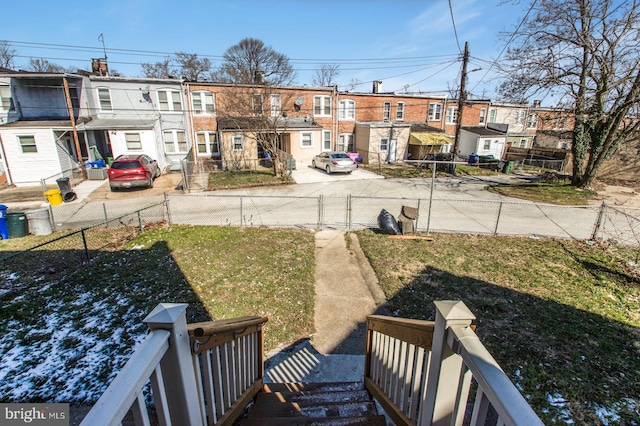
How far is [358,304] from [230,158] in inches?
752

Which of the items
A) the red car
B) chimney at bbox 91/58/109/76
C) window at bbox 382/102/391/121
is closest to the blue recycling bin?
the red car

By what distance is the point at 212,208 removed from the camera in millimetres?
14172

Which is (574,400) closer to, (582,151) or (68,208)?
(68,208)

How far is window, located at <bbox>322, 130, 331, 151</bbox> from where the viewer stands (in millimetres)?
27269

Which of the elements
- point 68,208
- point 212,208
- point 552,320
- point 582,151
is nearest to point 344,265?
point 552,320

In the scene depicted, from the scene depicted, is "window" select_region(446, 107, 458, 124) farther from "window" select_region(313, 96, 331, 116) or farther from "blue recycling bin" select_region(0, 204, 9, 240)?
"blue recycling bin" select_region(0, 204, 9, 240)

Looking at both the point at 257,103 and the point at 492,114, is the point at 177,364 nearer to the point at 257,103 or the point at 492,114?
the point at 257,103

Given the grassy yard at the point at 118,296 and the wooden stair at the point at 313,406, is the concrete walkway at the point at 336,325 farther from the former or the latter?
the wooden stair at the point at 313,406

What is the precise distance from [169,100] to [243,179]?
8.82m

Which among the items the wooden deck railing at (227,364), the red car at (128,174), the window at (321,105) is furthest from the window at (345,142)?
the wooden deck railing at (227,364)

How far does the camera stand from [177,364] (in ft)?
5.58

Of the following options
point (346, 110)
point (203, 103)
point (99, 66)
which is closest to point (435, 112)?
point (346, 110)

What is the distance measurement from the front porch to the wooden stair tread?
0.5 inches

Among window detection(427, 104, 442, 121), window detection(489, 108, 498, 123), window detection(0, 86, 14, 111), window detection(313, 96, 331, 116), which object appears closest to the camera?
window detection(0, 86, 14, 111)
